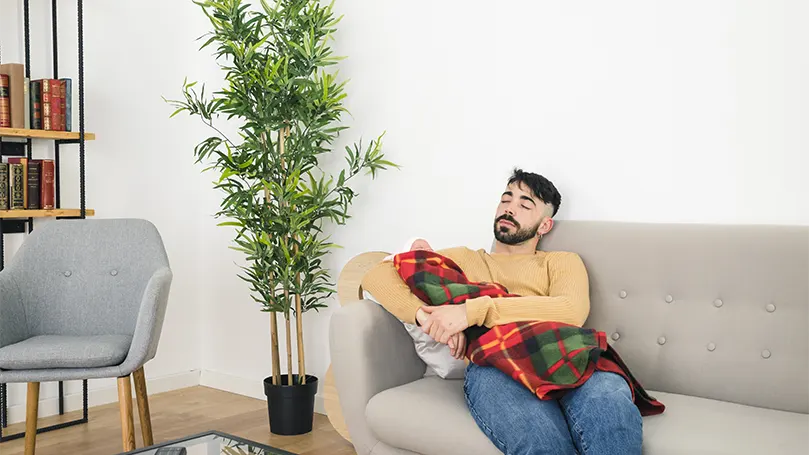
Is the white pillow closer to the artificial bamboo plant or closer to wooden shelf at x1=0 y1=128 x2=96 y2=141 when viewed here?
the artificial bamboo plant

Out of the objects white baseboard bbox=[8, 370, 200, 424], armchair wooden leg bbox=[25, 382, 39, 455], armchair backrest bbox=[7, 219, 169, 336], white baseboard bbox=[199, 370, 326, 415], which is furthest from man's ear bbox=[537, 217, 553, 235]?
white baseboard bbox=[8, 370, 200, 424]

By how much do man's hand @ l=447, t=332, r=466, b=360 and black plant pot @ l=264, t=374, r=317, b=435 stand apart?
127 centimetres

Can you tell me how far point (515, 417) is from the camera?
1.81m

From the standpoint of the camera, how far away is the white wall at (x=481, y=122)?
238 centimetres

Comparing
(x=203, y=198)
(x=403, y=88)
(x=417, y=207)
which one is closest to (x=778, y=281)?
(x=417, y=207)

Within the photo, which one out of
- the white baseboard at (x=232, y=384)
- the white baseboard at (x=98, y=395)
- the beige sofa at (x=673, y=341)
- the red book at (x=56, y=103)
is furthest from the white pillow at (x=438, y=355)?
the white baseboard at (x=98, y=395)

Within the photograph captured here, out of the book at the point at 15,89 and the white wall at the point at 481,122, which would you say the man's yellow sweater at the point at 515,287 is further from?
the book at the point at 15,89

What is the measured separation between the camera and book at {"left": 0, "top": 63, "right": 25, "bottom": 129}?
3.14m

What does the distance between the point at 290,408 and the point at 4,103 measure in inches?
67.0

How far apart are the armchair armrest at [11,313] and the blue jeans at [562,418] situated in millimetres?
1745

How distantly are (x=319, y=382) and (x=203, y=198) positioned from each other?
1.22 metres

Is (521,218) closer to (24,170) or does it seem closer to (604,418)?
(604,418)

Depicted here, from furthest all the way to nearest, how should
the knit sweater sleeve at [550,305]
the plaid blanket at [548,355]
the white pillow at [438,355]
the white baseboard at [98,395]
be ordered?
the white baseboard at [98,395], the white pillow at [438,355], the knit sweater sleeve at [550,305], the plaid blanket at [548,355]

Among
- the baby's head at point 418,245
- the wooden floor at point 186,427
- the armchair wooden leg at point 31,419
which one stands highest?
the baby's head at point 418,245
